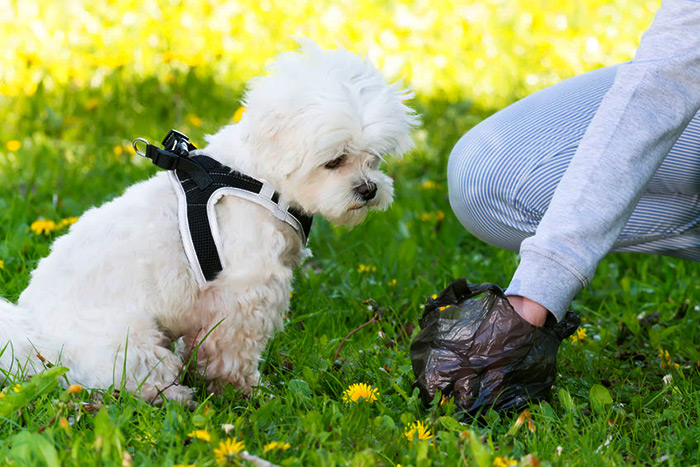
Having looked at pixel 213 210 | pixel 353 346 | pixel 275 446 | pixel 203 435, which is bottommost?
pixel 353 346

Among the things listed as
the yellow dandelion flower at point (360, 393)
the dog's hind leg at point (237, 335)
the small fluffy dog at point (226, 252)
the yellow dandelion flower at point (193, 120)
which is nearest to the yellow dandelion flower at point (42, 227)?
the small fluffy dog at point (226, 252)

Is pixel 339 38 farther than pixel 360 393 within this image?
Yes

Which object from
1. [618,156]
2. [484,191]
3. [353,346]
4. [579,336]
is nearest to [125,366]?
[353,346]

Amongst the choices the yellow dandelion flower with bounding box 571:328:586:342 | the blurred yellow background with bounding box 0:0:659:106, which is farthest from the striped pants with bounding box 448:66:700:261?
the blurred yellow background with bounding box 0:0:659:106

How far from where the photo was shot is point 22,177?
3.94 metres

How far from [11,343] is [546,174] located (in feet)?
5.53

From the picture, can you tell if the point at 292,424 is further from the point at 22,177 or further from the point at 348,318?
the point at 22,177

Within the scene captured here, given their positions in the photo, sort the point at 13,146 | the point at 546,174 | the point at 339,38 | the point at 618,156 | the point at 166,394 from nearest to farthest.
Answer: the point at 618,156
the point at 166,394
the point at 546,174
the point at 13,146
the point at 339,38

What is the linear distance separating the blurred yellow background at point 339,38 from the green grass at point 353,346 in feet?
1.50

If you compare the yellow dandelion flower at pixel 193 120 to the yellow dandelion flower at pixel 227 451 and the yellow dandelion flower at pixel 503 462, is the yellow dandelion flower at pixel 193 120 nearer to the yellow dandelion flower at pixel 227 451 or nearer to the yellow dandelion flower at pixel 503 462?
the yellow dandelion flower at pixel 227 451

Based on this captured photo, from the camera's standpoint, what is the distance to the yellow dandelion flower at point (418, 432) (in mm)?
1937

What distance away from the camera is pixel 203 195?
92.9 inches

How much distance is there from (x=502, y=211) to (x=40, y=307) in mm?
1509

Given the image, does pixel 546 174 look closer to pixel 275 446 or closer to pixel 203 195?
pixel 203 195
